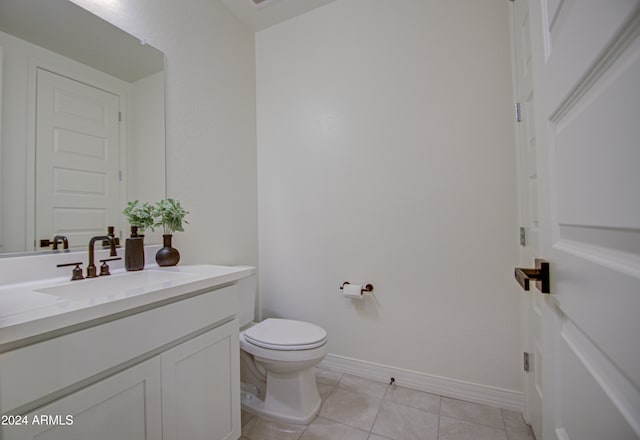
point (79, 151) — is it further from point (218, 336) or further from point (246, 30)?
point (246, 30)

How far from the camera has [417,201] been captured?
5.78 ft

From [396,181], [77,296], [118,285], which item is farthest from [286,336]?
[396,181]

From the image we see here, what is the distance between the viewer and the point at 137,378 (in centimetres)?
86

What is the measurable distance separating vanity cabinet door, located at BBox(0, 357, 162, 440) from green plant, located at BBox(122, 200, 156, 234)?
71cm

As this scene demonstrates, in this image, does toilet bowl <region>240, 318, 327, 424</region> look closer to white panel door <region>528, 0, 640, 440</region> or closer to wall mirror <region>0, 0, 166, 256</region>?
wall mirror <region>0, 0, 166, 256</region>

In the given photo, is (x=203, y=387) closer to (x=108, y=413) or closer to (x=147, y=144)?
(x=108, y=413)

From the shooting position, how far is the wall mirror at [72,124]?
106 cm

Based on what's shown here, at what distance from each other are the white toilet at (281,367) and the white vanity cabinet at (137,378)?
9.1 inches

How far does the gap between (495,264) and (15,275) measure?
2274 millimetres

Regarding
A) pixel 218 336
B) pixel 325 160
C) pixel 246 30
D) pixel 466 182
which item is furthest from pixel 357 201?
pixel 246 30

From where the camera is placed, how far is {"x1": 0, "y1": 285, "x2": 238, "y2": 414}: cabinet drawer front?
616mm

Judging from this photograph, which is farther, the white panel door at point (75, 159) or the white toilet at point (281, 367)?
the white toilet at point (281, 367)

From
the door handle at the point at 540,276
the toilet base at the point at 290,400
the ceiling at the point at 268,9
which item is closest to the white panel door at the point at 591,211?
the door handle at the point at 540,276

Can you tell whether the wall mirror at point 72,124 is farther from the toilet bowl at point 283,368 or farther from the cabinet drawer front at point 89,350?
the toilet bowl at point 283,368
